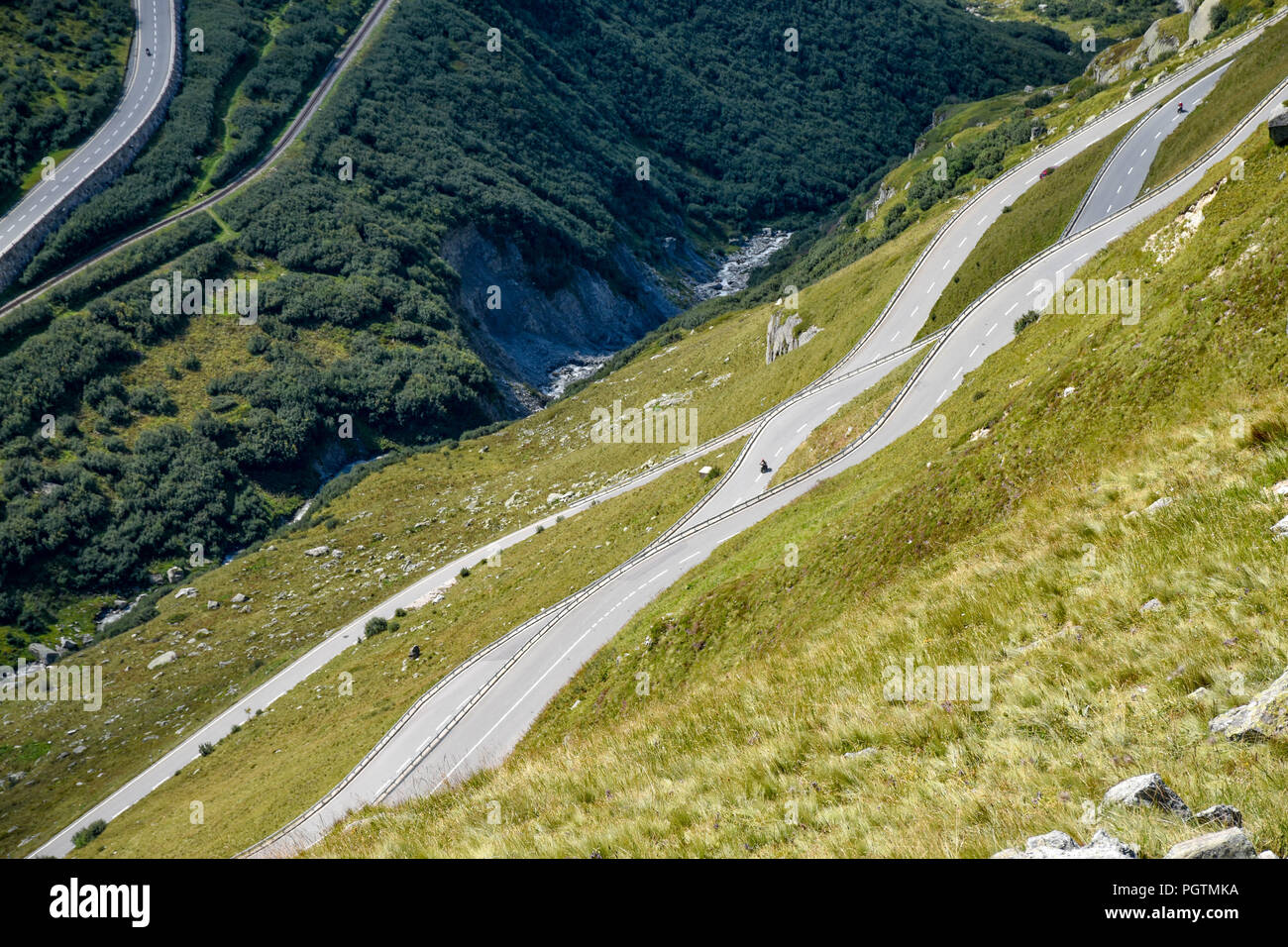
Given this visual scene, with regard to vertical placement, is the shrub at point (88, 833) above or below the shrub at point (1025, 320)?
below

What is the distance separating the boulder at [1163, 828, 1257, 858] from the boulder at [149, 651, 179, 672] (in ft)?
235

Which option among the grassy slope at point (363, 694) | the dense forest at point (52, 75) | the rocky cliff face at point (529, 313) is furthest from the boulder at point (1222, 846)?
the dense forest at point (52, 75)

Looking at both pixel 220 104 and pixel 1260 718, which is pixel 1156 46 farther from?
pixel 220 104

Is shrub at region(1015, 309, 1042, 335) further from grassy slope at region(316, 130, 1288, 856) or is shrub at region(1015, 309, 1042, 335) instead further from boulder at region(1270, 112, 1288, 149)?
grassy slope at region(316, 130, 1288, 856)

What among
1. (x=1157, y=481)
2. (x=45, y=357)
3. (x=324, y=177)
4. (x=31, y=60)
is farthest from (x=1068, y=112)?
(x=31, y=60)

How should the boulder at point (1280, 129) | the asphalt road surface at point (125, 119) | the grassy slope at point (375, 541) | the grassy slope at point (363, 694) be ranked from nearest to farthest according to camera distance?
1. the boulder at point (1280, 129)
2. the grassy slope at point (363, 694)
3. the grassy slope at point (375, 541)
4. the asphalt road surface at point (125, 119)

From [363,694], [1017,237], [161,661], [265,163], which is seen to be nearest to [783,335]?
[1017,237]

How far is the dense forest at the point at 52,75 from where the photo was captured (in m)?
112

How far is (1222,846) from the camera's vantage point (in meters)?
4.15

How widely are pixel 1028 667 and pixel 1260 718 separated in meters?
2.52

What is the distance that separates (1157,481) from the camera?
1138 centimetres

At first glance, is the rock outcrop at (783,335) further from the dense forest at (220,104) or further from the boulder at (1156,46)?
the dense forest at (220,104)

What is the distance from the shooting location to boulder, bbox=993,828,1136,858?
4.46m

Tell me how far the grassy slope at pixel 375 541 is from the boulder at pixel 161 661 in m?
1.11
